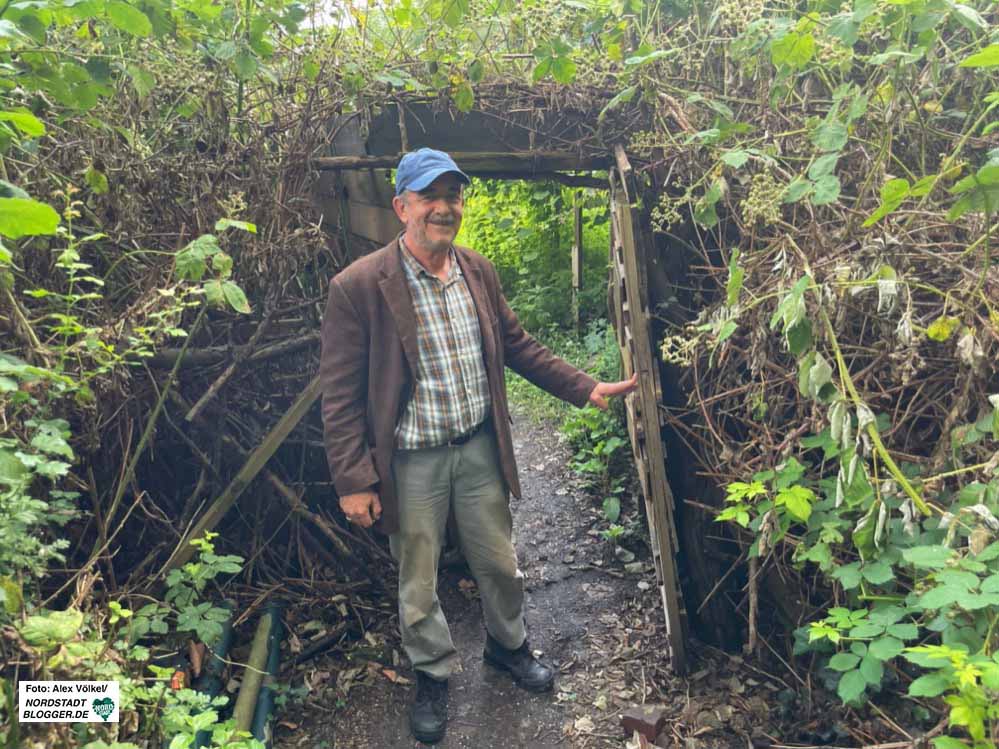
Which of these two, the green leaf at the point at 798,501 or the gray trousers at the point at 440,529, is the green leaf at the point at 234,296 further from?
the green leaf at the point at 798,501

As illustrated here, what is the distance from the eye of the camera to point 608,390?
11.4 ft

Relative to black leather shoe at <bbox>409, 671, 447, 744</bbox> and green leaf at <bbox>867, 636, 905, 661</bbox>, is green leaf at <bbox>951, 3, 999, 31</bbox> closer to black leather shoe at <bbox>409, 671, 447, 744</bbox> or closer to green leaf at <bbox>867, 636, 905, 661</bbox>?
green leaf at <bbox>867, 636, 905, 661</bbox>

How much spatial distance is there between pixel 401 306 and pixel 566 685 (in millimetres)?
2048

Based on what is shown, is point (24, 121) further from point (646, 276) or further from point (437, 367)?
point (646, 276)

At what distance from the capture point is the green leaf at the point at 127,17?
2.44m

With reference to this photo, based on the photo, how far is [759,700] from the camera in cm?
343

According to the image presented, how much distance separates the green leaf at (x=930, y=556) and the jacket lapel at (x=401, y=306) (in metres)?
1.90

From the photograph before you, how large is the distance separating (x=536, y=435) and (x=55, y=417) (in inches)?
182

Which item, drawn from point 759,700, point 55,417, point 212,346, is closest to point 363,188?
point 212,346

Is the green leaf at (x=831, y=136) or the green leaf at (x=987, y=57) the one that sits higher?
the green leaf at (x=987, y=57)

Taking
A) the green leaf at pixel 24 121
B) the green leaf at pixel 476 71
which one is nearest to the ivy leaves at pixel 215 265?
the green leaf at pixel 24 121

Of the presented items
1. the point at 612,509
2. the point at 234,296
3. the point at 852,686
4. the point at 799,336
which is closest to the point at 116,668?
the point at 234,296

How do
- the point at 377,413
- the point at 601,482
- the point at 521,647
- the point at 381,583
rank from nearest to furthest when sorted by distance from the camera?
the point at 377,413, the point at 521,647, the point at 381,583, the point at 601,482

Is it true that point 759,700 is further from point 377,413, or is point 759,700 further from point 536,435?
point 536,435
